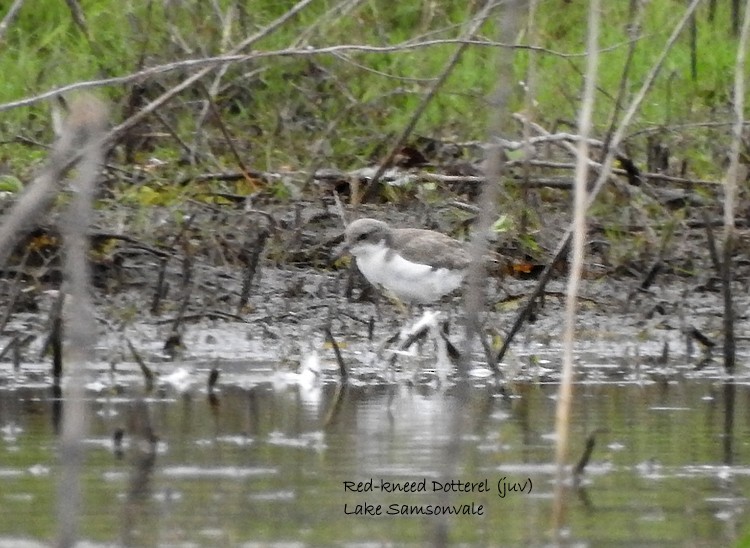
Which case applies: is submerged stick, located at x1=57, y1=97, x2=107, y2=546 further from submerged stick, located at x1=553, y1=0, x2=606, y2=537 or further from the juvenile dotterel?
the juvenile dotterel

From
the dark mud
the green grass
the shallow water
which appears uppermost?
the green grass

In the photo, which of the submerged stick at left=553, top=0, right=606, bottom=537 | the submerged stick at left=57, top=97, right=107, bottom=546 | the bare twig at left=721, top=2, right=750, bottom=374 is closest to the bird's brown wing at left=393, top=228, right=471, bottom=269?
the bare twig at left=721, top=2, right=750, bottom=374

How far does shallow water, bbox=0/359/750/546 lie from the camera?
429cm

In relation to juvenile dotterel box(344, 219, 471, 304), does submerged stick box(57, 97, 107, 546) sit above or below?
below

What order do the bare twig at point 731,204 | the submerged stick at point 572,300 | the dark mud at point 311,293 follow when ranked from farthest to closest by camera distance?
the dark mud at point 311,293 < the bare twig at point 731,204 < the submerged stick at point 572,300

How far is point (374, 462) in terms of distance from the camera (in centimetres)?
511

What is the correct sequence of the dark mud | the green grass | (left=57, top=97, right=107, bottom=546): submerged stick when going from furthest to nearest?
1. the green grass
2. the dark mud
3. (left=57, top=97, right=107, bottom=546): submerged stick

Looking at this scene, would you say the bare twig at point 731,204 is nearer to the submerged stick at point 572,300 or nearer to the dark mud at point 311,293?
the dark mud at point 311,293

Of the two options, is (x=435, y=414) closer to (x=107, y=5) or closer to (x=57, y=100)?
(x=57, y=100)

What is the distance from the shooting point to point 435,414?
6035 millimetres

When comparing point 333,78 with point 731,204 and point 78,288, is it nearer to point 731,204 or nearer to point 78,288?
point 731,204

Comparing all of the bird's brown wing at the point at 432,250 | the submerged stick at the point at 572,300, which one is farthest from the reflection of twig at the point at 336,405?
the bird's brown wing at the point at 432,250

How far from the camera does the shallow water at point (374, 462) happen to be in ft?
14.1

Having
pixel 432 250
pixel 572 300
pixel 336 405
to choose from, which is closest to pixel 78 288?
pixel 572 300
